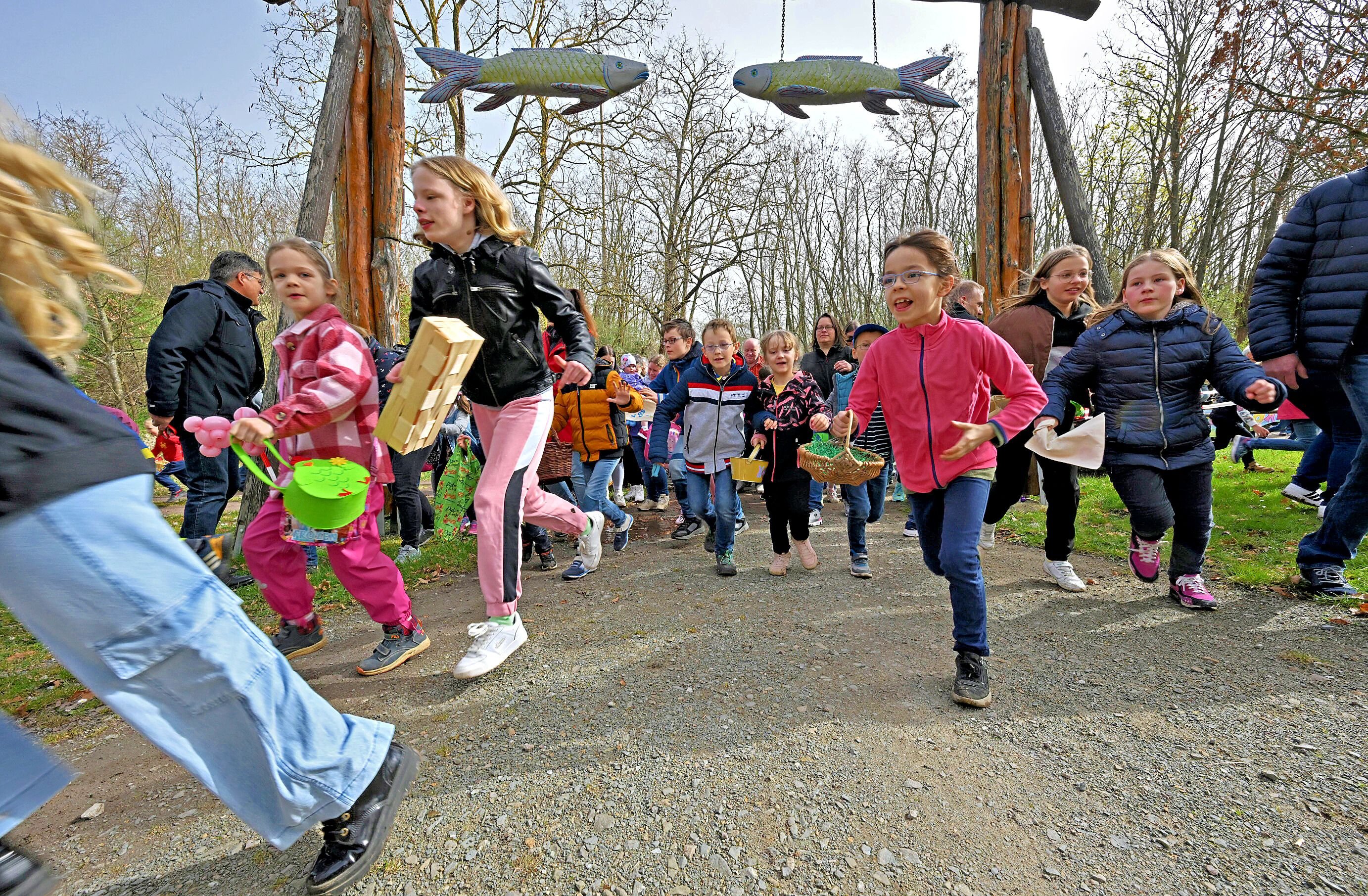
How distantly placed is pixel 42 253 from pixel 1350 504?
17.8 ft

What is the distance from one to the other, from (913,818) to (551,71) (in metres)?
8.05

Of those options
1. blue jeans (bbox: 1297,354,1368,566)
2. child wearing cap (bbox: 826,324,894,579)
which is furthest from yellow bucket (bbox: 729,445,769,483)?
blue jeans (bbox: 1297,354,1368,566)

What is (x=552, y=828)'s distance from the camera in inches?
77.6

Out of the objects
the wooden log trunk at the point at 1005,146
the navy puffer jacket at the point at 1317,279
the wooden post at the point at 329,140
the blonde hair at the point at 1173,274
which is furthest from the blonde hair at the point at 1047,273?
the wooden post at the point at 329,140

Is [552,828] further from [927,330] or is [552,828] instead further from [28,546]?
[927,330]

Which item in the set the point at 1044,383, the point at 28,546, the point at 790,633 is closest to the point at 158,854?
the point at 28,546

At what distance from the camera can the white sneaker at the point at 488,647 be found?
115 inches

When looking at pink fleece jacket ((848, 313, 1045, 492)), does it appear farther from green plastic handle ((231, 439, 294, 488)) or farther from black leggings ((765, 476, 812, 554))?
green plastic handle ((231, 439, 294, 488))

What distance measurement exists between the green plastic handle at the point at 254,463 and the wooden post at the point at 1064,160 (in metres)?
7.31

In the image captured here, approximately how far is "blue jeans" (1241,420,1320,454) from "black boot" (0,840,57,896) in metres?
9.38

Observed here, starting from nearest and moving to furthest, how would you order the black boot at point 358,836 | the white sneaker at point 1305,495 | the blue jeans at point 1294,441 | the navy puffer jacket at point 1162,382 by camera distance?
the black boot at point 358,836 → the navy puffer jacket at point 1162,382 → the white sneaker at point 1305,495 → the blue jeans at point 1294,441

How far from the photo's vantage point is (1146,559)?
3.77m

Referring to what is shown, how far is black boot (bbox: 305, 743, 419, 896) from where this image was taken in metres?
1.65

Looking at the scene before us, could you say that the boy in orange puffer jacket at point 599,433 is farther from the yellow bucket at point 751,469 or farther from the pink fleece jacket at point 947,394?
the pink fleece jacket at point 947,394
